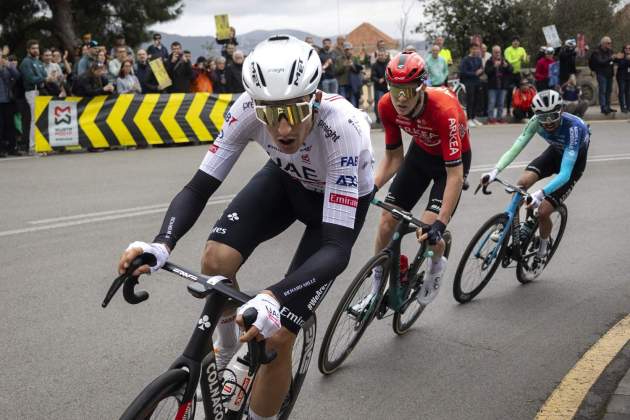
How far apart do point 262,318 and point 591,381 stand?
8.63 ft

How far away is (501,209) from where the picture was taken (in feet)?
29.8

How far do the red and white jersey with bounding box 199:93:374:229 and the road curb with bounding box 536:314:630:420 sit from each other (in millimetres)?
1685

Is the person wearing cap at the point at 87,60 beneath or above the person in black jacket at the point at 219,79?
above

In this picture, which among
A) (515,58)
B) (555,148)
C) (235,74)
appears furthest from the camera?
(515,58)

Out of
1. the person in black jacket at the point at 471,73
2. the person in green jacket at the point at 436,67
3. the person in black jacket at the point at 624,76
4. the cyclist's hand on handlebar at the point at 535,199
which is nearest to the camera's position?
the cyclist's hand on handlebar at the point at 535,199

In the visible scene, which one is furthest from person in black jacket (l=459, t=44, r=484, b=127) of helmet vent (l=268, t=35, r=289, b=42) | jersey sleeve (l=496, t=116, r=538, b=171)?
helmet vent (l=268, t=35, r=289, b=42)

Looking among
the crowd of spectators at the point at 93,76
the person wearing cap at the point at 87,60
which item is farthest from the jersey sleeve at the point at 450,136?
the person wearing cap at the point at 87,60

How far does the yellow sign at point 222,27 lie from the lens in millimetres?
17000

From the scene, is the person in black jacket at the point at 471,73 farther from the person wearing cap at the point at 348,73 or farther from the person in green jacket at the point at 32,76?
the person in green jacket at the point at 32,76

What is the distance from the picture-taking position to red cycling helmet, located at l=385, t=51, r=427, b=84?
15.8 feet

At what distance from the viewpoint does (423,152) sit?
5.66m

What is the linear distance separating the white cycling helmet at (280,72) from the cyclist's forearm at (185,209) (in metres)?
0.63

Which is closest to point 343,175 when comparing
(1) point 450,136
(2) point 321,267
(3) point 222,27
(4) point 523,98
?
(2) point 321,267

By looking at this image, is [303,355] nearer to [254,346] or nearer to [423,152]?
[254,346]
